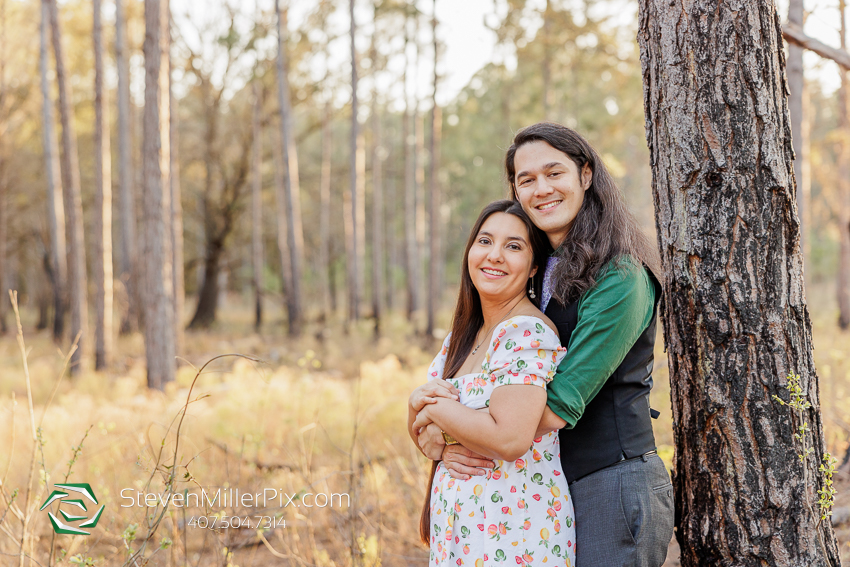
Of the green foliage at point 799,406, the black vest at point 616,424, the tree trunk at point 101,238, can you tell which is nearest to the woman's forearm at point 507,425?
the black vest at point 616,424

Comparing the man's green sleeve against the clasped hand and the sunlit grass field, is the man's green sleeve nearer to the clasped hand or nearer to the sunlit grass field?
the clasped hand

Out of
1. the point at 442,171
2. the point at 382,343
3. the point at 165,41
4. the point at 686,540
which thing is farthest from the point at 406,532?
the point at 442,171

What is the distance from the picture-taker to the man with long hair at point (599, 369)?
179 centimetres

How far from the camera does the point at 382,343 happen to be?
44.1 feet

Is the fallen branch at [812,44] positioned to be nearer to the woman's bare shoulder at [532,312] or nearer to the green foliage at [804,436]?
the green foliage at [804,436]

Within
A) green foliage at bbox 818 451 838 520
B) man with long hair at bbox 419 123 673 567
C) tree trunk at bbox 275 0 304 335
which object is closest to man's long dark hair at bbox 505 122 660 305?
man with long hair at bbox 419 123 673 567

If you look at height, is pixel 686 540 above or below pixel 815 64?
below

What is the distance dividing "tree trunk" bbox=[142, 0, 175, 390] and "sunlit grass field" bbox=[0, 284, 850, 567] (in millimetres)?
783

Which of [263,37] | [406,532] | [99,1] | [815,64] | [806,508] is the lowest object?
[406,532]

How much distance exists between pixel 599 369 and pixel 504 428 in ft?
1.12

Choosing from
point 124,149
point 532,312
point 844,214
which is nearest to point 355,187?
point 124,149

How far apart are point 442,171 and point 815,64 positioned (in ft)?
71.3

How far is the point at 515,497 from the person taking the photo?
1.88 metres

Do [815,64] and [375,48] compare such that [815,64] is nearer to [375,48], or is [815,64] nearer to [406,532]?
[406,532]
